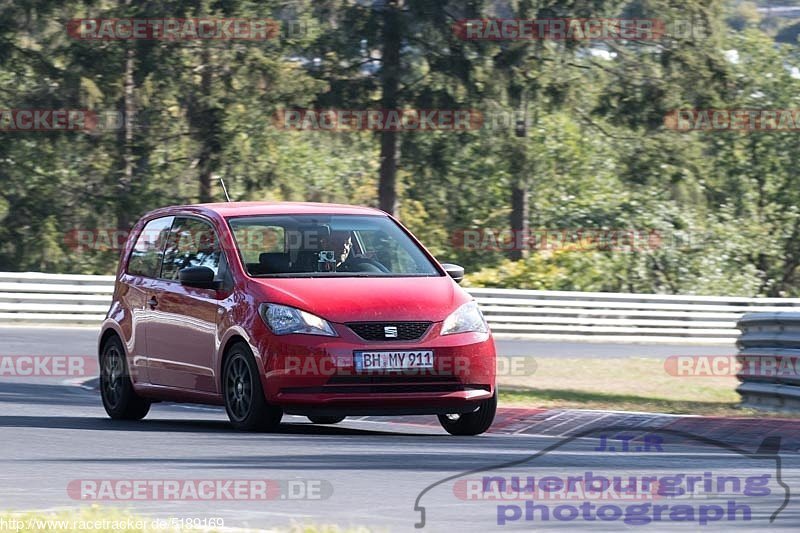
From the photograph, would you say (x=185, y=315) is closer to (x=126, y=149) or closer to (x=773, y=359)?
(x=773, y=359)

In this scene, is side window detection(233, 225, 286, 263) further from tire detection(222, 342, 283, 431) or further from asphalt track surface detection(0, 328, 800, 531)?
asphalt track surface detection(0, 328, 800, 531)

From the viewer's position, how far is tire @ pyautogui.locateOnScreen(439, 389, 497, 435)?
39.4ft

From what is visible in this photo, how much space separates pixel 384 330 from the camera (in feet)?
36.9

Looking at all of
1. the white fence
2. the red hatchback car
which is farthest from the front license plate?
the white fence

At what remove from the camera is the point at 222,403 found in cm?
1195

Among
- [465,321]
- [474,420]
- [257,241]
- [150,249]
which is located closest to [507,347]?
[150,249]

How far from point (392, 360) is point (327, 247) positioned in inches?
52.3

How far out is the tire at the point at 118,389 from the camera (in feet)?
43.6

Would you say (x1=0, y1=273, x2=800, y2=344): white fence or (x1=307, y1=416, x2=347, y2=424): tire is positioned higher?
(x1=307, y1=416, x2=347, y2=424): tire

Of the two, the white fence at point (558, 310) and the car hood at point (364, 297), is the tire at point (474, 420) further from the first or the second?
the white fence at point (558, 310)

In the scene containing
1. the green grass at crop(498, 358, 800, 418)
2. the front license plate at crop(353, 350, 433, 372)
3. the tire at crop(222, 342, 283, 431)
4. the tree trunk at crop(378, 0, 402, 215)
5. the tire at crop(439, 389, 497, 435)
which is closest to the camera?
the front license plate at crop(353, 350, 433, 372)

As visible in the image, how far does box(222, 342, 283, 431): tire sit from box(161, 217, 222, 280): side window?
840 millimetres

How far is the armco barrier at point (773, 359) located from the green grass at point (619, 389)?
6.8 inches

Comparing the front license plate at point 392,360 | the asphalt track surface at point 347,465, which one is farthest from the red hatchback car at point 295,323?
the asphalt track surface at point 347,465
